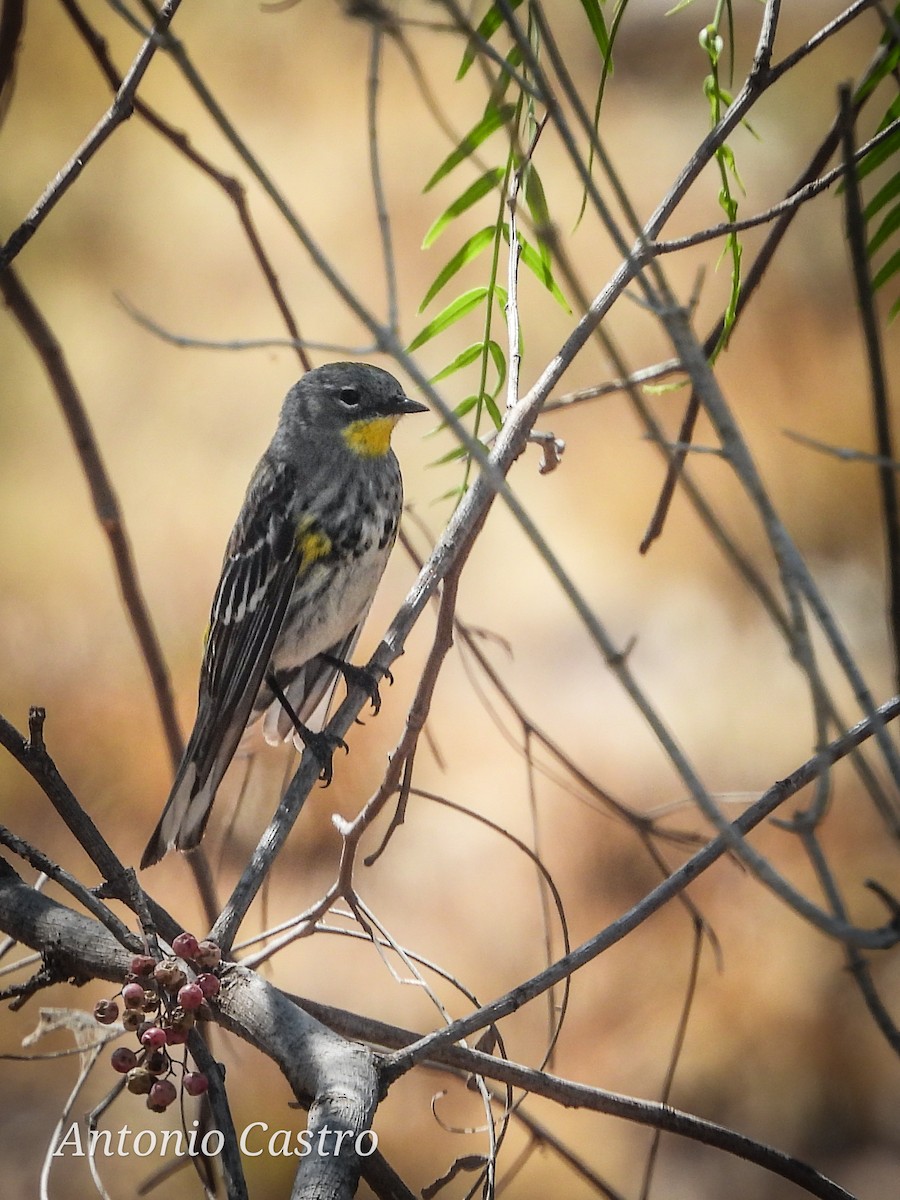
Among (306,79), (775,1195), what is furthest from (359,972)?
(306,79)

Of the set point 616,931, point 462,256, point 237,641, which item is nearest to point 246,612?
point 237,641

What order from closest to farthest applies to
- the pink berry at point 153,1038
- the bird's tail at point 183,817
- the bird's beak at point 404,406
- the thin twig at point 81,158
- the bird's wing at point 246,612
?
the pink berry at point 153,1038 < the thin twig at point 81,158 < the bird's tail at point 183,817 < the bird's wing at point 246,612 < the bird's beak at point 404,406

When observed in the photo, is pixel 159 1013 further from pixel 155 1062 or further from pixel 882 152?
pixel 882 152

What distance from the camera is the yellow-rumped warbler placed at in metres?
1.64

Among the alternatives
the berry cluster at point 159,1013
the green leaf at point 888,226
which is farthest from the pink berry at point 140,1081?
the green leaf at point 888,226

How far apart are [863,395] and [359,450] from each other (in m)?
1.32

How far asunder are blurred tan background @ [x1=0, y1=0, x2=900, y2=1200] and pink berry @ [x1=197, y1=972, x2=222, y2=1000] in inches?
47.0

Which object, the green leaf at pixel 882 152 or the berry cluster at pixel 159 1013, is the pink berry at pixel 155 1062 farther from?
the green leaf at pixel 882 152

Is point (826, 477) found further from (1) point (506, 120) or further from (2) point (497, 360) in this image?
(1) point (506, 120)

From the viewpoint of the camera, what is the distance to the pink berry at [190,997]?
840 mm

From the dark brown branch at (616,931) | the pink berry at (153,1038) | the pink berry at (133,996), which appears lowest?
the pink berry at (153,1038)

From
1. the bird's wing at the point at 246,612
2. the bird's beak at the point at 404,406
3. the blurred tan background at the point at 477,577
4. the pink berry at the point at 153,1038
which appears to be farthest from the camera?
the blurred tan background at the point at 477,577

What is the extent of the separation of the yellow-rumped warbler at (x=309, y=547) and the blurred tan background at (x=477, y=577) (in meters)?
0.43

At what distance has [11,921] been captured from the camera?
997mm
